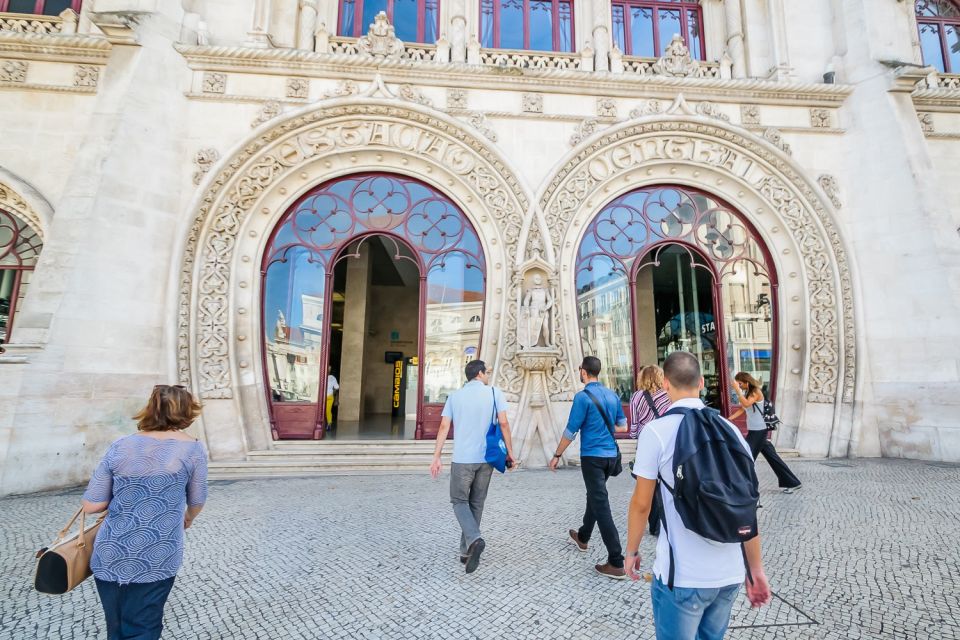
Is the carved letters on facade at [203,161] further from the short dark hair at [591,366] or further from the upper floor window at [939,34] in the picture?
the upper floor window at [939,34]

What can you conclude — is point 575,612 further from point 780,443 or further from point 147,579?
point 780,443

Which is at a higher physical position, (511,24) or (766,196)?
(511,24)

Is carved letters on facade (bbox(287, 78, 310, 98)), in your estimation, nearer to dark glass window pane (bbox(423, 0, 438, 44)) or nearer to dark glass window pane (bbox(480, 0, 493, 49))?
dark glass window pane (bbox(423, 0, 438, 44))

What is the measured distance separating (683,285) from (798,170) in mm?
3511

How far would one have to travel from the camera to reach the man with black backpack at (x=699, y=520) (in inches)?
64.8

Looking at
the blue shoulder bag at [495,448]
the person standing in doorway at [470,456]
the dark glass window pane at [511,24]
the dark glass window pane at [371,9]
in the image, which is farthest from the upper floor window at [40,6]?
the blue shoulder bag at [495,448]

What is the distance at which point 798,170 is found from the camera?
32.6ft

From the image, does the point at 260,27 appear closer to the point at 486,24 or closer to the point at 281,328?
the point at 486,24

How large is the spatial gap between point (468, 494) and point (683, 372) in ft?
7.70

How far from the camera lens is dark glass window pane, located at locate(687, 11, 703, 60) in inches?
462

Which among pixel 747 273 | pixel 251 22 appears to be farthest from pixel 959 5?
pixel 251 22

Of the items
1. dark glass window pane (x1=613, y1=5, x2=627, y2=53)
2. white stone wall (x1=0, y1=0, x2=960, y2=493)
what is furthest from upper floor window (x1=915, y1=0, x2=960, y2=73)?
dark glass window pane (x1=613, y1=5, x2=627, y2=53)

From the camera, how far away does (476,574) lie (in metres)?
3.54

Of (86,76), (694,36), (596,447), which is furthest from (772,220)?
(86,76)
